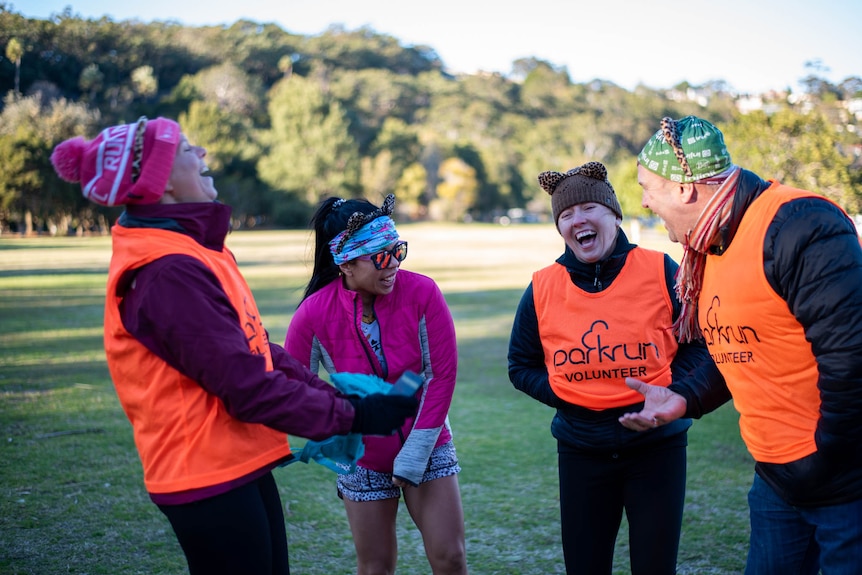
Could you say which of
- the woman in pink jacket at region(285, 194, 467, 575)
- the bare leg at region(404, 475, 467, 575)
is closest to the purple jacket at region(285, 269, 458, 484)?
the woman in pink jacket at region(285, 194, 467, 575)

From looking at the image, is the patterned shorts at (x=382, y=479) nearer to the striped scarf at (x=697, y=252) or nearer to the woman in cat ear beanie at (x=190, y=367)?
the woman in cat ear beanie at (x=190, y=367)

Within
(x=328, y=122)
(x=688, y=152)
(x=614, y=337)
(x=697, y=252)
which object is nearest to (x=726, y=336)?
(x=697, y=252)

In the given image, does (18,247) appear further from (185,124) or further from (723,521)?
(723,521)

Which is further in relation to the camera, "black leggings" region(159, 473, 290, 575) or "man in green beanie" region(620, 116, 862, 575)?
"black leggings" region(159, 473, 290, 575)

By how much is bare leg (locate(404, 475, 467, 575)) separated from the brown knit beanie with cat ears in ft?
4.60

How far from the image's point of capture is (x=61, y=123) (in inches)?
2200

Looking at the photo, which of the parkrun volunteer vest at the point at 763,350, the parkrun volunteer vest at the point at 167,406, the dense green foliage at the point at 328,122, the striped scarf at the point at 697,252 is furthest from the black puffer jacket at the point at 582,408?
the dense green foliage at the point at 328,122

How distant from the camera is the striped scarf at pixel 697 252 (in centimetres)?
261

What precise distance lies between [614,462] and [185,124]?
78355mm

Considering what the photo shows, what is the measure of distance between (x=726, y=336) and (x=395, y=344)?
1.52 metres

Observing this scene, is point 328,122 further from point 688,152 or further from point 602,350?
point 688,152

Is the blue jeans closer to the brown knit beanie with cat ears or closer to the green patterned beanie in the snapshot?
the green patterned beanie

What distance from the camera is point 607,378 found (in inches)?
133

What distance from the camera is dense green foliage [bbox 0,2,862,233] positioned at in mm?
35000
